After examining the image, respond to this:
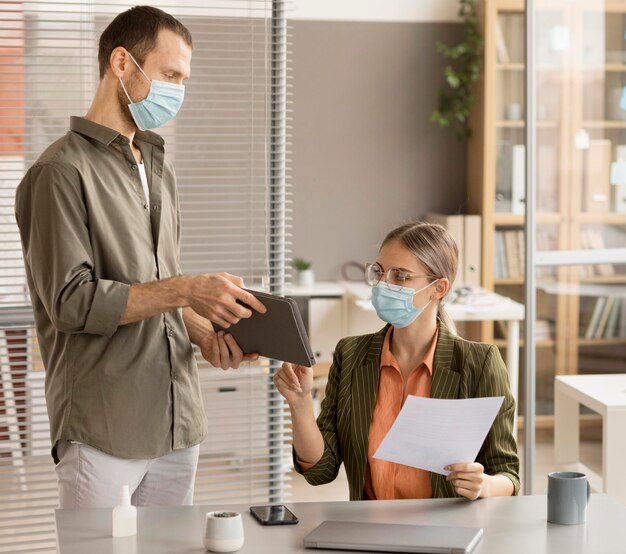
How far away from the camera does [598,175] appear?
12.0ft

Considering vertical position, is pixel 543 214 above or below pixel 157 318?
above

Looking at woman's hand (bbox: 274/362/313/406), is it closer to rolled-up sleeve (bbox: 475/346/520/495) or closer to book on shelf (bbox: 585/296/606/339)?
rolled-up sleeve (bbox: 475/346/520/495)

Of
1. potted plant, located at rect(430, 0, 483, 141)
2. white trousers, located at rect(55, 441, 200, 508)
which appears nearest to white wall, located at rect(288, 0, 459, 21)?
potted plant, located at rect(430, 0, 483, 141)

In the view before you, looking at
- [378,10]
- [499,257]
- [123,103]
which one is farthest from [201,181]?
[378,10]

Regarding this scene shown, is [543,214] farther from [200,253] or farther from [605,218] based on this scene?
[200,253]

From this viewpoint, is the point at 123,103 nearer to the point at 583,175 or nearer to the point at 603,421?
the point at 603,421

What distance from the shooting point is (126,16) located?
→ 6.79 feet

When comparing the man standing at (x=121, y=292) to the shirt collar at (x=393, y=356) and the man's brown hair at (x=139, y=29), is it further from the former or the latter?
the shirt collar at (x=393, y=356)

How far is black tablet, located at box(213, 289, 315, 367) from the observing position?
1843mm

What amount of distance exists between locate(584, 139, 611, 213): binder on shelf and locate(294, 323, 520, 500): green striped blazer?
1.75 m

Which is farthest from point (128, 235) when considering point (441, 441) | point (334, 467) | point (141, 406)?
point (441, 441)

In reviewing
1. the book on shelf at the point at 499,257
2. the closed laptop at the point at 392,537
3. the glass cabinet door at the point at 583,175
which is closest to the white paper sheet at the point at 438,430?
the closed laptop at the point at 392,537

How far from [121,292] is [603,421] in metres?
1.95

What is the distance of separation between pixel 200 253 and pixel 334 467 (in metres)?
1.12
